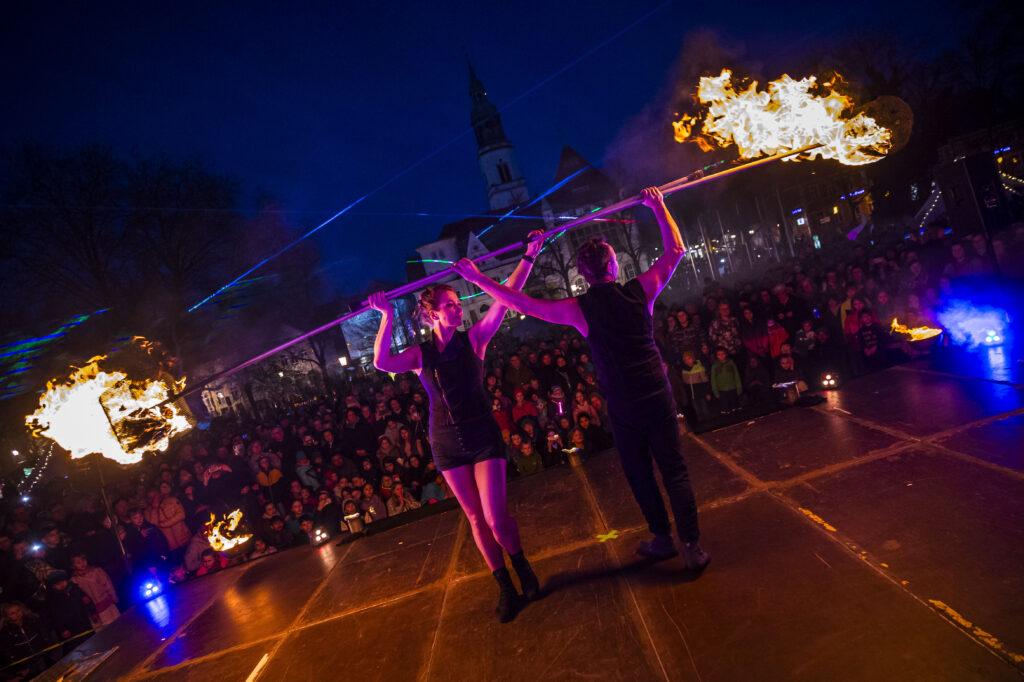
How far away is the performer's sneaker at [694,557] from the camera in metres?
2.82

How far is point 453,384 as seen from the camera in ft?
9.84

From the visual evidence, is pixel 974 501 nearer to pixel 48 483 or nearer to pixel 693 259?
pixel 48 483

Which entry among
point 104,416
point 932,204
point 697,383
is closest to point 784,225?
point 932,204

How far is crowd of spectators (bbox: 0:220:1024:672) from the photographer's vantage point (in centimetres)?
682

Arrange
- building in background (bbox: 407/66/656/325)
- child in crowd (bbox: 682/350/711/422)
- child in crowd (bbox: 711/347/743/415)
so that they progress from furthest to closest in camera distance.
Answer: building in background (bbox: 407/66/656/325), child in crowd (bbox: 682/350/711/422), child in crowd (bbox: 711/347/743/415)

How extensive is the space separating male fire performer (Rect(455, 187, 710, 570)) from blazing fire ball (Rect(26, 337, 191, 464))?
412 cm

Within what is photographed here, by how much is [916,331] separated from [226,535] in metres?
9.83

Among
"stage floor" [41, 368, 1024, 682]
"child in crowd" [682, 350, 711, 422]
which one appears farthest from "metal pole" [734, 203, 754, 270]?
"stage floor" [41, 368, 1024, 682]

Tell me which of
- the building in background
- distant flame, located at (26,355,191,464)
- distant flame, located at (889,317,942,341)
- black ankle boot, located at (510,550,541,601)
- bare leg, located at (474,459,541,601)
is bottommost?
distant flame, located at (889,317,942,341)

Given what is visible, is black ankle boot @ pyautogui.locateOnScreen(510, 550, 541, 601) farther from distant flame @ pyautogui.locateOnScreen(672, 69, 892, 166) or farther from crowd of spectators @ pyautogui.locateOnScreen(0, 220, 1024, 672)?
distant flame @ pyautogui.locateOnScreen(672, 69, 892, 166)

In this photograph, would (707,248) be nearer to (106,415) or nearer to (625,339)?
(625,339)

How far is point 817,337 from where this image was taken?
7.21 metres

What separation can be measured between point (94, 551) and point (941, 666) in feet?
32.5

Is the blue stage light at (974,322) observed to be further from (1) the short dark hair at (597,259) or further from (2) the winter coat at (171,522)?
(2) the winter coat at (171,522)
